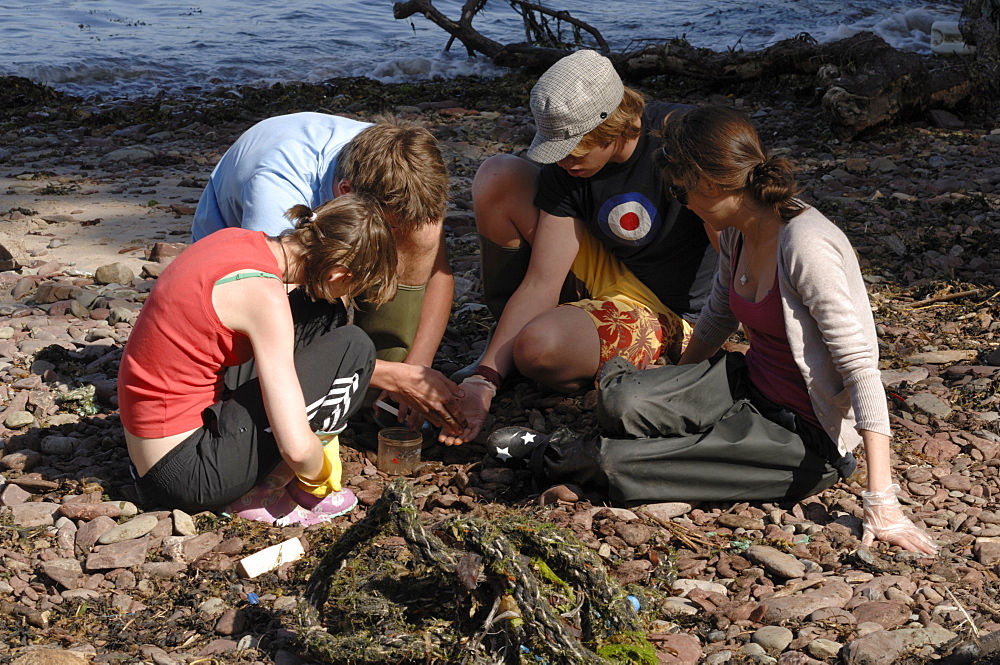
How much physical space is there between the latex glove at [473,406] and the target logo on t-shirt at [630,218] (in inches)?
31.5

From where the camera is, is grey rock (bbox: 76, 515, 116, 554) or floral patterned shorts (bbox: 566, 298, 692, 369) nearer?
grey rock (bbox: 76, 515, 116, 554)

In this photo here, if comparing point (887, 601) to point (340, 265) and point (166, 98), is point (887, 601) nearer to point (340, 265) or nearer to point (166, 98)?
point (340, 265)

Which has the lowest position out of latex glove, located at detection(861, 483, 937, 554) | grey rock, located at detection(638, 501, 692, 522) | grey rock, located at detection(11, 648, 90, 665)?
grey rock, located at detection(11, 648, 90, 665)

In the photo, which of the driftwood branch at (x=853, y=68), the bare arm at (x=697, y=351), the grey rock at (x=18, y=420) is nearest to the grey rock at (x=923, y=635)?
the bare arm at (x=697, y=351)

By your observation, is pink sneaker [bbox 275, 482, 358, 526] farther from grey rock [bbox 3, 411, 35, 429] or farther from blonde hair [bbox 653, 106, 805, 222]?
blonde hair [bbox 653, 106, 805, 222]

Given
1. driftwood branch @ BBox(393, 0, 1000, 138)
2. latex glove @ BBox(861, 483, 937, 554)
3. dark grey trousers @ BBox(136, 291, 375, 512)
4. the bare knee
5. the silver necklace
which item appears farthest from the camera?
driftwood branch @ BBox(393, 0, 1000, 138)

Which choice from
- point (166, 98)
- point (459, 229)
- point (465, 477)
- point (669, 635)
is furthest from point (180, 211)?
point (166, 98)

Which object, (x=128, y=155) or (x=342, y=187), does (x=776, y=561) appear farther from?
(x=128, y=155)

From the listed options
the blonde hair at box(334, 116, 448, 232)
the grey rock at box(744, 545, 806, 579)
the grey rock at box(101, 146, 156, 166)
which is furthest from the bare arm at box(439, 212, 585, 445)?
the grey rock at box(101, 146, 156, 166)

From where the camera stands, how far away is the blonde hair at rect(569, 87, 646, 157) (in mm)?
3453

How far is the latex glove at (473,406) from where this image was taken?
3.49m

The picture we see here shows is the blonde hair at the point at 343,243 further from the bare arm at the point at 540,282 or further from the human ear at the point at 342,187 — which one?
the bare arm at the point at 540,282

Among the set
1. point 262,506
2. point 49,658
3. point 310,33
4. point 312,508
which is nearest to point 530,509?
point 312,508

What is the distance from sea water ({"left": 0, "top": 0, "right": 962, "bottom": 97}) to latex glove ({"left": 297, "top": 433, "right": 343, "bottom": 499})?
10.5m
